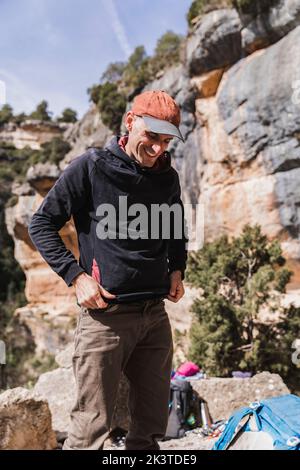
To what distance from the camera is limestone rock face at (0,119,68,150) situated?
4053cm

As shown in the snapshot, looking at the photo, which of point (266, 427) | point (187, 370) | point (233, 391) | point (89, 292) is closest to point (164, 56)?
point (187, 370)

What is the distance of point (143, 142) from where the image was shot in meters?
1.84

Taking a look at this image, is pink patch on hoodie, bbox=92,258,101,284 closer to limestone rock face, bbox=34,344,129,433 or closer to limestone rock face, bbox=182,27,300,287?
limestone rock face, bbox=34,344,129,433

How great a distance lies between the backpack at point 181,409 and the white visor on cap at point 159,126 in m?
3.39

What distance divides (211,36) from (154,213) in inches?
467

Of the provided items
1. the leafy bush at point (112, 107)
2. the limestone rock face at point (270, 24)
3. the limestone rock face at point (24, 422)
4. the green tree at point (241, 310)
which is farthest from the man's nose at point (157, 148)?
the leafy bush at point (112, 107)

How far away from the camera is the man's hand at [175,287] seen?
2.05 m

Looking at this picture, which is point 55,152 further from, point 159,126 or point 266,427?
point 159,126

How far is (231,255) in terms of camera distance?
8383 millimetres

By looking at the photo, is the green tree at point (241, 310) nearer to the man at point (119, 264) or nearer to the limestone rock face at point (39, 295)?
the man at point (119, 264)

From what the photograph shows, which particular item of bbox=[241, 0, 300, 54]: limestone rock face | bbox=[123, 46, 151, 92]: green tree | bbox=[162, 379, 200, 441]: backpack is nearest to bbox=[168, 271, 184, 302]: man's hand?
bbox=[162, 379, 200, 441]: backpack

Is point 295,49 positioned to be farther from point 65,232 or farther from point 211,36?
point 65,232

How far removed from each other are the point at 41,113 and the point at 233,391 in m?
41.6

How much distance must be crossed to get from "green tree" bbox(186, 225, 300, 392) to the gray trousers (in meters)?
5.68
